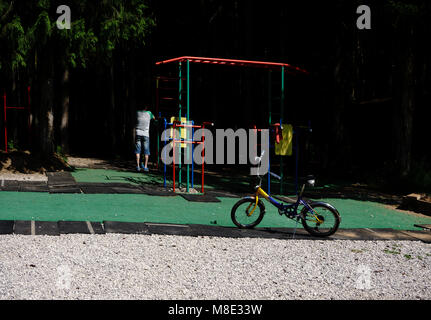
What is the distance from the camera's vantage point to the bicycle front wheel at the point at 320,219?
7.52m

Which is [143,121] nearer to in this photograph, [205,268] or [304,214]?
[304,214]

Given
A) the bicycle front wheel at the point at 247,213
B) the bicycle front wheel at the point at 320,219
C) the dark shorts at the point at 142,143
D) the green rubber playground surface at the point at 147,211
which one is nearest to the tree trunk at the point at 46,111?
the dark shorts at the point at 142,143

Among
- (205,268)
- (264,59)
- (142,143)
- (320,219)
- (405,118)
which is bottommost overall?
(205,268)

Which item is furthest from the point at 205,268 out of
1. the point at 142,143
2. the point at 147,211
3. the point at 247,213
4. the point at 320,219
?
the point at 142,143

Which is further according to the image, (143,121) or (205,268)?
(143,121)

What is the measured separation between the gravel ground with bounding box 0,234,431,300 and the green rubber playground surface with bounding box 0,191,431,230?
1.35m

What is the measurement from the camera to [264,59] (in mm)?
20297

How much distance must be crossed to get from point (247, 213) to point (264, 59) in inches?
520

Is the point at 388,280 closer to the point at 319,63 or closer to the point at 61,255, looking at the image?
the point at 61,255

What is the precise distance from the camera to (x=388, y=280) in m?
5.51

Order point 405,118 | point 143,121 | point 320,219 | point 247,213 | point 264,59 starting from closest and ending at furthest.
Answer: point 320,219
point 247,213
point 405,118
point 143,121
point 264,59

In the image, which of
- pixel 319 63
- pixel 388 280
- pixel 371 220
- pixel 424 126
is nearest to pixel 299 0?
pixel 319 63

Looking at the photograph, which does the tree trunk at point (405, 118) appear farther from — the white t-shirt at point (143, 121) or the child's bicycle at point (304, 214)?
the child's bicycle at point (304, 214)

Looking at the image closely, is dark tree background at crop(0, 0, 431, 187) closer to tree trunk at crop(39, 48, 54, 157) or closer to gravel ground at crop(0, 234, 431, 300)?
tree trunk at crop(39, 48, 54, 157)
